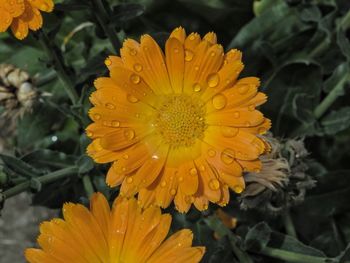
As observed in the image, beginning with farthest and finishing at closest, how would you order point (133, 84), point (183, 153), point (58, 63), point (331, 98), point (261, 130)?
1. point (331, 98)
2. point (58, 63)
3. point (183, 153)
4. point (133, 84)
5. point (261, 130)

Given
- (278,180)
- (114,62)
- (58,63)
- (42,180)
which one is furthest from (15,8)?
(278,180)

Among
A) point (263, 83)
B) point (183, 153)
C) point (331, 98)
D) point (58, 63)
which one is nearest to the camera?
point (183, 153)

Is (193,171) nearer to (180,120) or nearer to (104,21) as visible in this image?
(180,120)

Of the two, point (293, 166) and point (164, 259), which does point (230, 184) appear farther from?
point (293, 166)

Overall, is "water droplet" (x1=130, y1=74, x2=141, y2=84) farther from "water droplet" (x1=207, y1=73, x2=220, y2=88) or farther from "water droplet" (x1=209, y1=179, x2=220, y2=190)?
"water droplet" (x1=209, y1=179, x2=220, y2=190)

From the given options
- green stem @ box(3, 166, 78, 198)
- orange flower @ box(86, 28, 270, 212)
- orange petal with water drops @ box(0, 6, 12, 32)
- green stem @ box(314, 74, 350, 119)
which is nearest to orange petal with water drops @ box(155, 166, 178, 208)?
orange flower @ box(86, 28, 270, 212)

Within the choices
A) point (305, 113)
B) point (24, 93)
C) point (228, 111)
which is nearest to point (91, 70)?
point (24, 93)
